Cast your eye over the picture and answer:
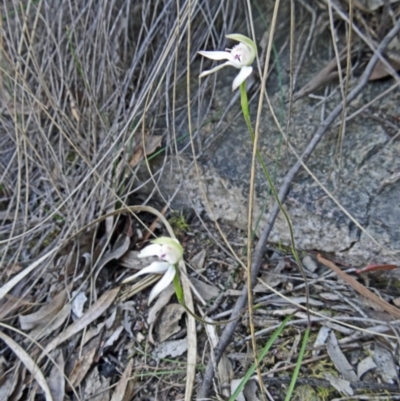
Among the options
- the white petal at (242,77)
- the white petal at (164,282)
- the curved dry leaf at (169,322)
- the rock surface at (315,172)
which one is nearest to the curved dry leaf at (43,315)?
the curved dry leaf at (169,322)

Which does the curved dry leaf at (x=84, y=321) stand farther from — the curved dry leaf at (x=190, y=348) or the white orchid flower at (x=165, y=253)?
the white orchid flower at (x=165, y=253)

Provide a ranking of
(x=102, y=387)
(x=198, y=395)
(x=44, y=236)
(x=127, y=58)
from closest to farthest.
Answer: (x=198, y=395) → (x=102, y=387) → (x=44, y=236) → (x=127, y=58)

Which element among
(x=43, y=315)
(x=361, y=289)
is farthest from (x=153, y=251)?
(x=43, y=315)

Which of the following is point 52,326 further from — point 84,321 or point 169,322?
point 169,322

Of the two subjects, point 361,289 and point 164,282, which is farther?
point 361,289

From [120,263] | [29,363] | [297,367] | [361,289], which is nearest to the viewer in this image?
[297,367]

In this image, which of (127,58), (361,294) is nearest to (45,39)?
(127,58)

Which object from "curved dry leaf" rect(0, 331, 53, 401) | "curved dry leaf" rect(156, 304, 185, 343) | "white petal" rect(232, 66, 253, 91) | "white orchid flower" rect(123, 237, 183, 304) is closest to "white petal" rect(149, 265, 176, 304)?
"white orchid flower" rect(123, 237, 183, 304)

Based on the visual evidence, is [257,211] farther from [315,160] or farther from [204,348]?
[204,348]
